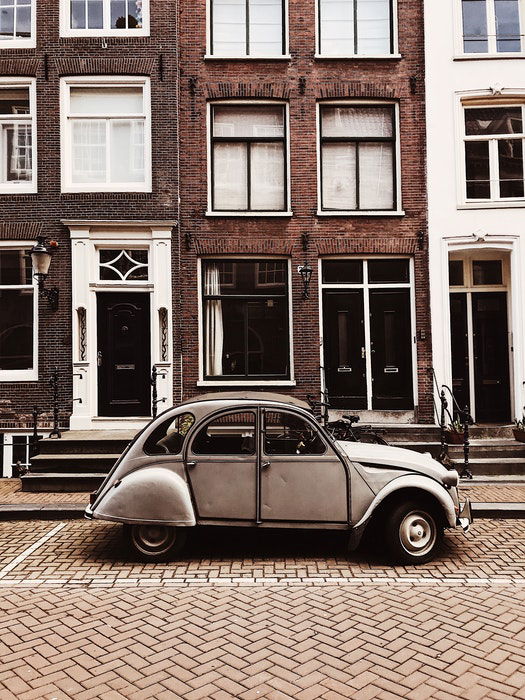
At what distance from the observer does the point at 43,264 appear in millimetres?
11758

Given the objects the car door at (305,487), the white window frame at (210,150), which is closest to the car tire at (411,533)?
the car door at (305,487)

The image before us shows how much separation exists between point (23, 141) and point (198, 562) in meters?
10.4

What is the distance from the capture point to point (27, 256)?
42.4ft

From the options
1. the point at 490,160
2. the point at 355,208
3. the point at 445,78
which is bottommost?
the point at 355,208

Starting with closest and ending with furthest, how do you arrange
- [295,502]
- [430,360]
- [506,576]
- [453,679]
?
[453,679]
[506,576]
[295,502]
[430,360]

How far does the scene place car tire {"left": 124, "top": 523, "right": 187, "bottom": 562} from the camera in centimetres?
647

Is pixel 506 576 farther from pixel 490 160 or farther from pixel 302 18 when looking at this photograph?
pixel 302 18

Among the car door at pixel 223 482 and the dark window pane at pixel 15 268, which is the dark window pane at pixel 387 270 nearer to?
the dark window pane at pixel 15 268

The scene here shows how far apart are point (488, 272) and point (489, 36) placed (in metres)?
5.06

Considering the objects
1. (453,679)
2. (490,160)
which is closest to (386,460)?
(453,679)

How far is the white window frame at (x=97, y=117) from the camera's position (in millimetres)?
12875

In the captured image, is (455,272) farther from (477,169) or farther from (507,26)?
(507,26)

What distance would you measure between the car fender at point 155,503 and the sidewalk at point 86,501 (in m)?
2.42

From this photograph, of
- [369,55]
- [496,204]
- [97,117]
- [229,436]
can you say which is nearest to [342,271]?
[496,204]
